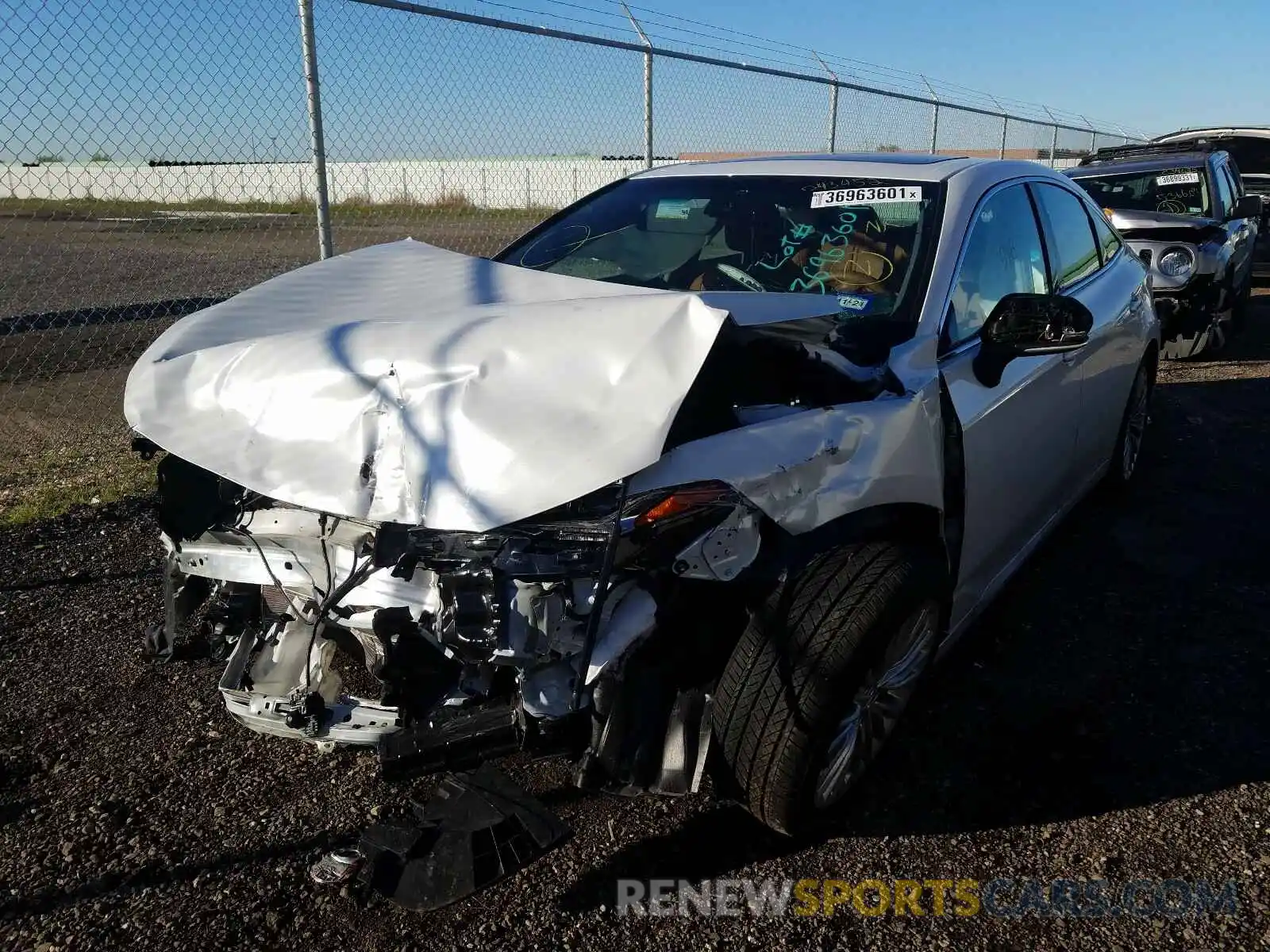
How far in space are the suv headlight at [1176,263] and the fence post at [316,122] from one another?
22.0 feet

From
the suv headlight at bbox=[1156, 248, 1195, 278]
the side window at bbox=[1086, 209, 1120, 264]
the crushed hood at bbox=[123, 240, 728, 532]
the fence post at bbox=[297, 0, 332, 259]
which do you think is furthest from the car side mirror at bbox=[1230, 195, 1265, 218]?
the crushed hood at bbox=[123, 240, 728, 532]

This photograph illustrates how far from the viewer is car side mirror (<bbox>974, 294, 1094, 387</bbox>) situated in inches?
113

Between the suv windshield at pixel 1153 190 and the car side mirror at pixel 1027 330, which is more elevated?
the suv windshield at pixel 1153 190

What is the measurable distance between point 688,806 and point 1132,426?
141 inches

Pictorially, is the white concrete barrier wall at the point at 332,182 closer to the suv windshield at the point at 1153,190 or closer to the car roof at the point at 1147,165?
the car roof at the point at 1147,165

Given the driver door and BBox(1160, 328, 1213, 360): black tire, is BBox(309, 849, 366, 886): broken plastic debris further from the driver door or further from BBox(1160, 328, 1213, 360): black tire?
BBox(1160, 328, 1213, 360): black tire

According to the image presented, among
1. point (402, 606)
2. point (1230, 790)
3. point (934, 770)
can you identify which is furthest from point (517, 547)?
point (1230, 790)

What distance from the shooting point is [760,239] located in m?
3.40

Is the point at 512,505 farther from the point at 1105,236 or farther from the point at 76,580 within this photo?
the point at 1105,236

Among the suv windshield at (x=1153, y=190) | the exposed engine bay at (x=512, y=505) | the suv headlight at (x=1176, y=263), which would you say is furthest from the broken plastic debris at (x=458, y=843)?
the suv windshield at (x=1153, y=190)

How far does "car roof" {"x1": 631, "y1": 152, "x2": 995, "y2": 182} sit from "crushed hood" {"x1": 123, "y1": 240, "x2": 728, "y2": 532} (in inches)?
55.5

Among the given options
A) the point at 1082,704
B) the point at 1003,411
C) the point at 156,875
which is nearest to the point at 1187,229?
the point at 1003,411

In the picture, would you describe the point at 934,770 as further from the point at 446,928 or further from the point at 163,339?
the point at 163,339

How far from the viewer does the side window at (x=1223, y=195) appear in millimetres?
9211
